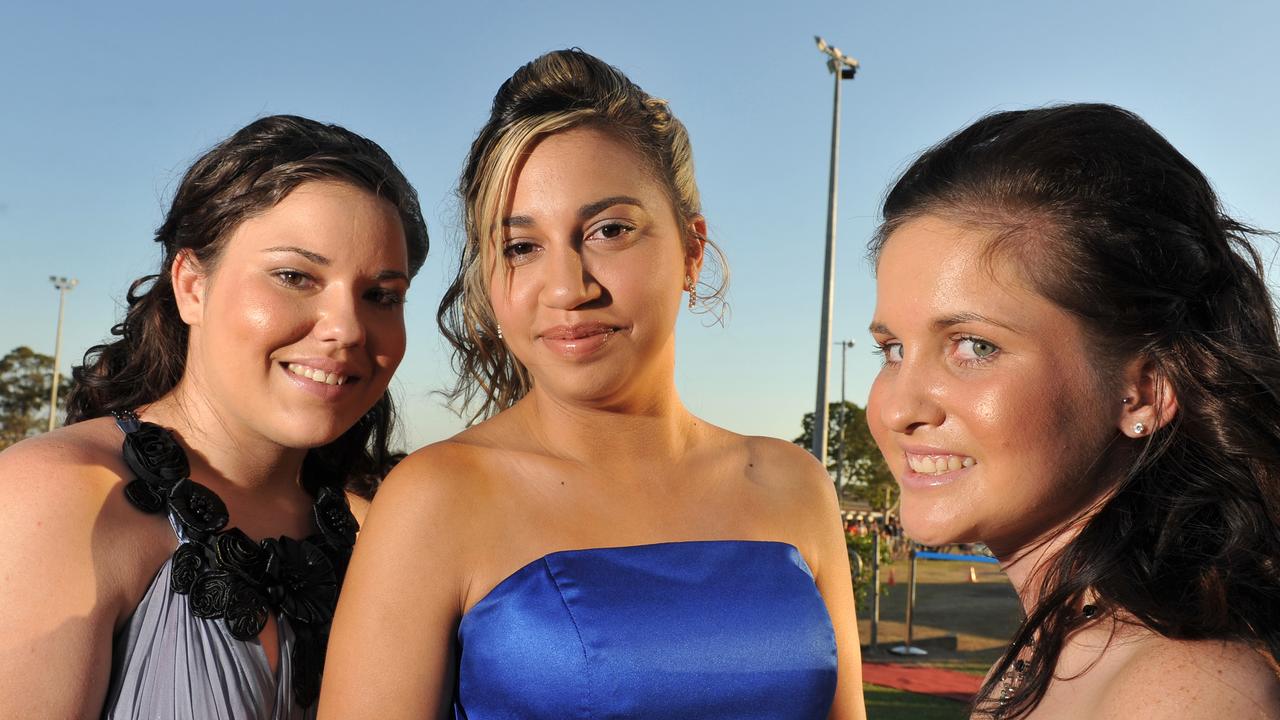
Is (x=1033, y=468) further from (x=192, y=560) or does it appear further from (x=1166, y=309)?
(x=192, y=560)

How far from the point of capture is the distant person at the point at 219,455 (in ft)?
8.50

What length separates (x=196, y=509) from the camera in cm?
293

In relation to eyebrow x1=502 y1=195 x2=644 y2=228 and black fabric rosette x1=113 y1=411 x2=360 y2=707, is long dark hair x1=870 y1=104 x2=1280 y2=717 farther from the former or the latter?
black fabric rosette x1=113 y1=411 x2=360 y2=707

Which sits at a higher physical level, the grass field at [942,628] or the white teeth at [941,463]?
the white teeth at [941,463]

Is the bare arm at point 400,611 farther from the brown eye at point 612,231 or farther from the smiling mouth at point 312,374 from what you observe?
the brown eye at point 612,231

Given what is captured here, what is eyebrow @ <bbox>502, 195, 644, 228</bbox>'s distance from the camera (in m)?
2.71

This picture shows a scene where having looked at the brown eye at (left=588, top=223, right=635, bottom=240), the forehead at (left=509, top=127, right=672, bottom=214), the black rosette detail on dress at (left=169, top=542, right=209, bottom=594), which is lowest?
the black rosette detail on dress at (left=169, top=542, right=209, bottom=594)

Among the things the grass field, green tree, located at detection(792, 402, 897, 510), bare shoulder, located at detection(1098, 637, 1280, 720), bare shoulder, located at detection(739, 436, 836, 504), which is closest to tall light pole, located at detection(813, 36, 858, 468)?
the grass field

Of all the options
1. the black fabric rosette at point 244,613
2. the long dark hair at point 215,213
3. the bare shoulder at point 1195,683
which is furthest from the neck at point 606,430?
the bare shoulder at point 1195,683

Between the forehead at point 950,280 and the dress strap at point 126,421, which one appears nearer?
the forehead at point 950,280

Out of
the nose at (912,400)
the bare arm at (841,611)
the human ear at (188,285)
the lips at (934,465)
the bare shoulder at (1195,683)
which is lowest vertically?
the bare arm at (841,611)

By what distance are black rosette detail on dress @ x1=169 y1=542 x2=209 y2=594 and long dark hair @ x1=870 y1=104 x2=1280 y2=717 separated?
204cm

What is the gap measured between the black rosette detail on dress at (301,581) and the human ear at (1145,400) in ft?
7.24

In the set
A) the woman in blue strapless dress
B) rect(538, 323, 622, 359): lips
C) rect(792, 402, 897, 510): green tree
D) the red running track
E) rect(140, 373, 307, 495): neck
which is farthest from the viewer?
rect(792, 402, 897, 510): green tree
